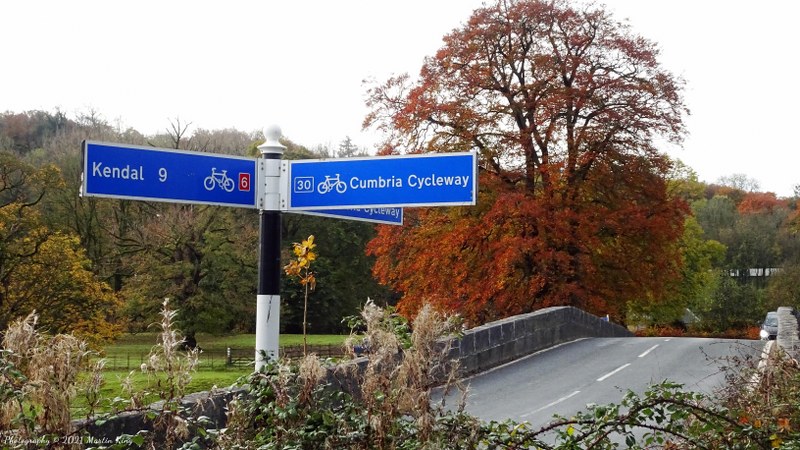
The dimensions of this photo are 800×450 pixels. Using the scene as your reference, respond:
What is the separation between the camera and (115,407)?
5.16 metres

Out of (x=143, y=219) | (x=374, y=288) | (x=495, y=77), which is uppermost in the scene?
(x=495, y=77)

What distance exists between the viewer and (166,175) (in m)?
5.91

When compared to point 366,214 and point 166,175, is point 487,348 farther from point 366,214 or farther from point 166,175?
point 166,175

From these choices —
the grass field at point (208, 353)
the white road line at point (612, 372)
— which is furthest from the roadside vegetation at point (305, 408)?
the grass field at point (208, 353)

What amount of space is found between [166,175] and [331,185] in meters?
1.00

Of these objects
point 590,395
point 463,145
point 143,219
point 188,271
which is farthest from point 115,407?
point 143,219

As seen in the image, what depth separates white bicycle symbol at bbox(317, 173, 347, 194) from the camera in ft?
20.4

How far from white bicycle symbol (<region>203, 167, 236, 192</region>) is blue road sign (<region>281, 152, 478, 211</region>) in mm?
344

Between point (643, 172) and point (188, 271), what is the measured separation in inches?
939

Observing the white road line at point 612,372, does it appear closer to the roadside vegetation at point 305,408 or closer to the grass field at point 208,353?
the roadside vegetation at point 305,408

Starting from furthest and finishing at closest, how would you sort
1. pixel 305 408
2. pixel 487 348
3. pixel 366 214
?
pixel 487 348
pixel 366 214
pixel 305 408

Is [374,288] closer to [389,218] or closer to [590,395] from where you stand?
[590,395]

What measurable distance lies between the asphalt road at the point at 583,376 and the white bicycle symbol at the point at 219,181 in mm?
4153

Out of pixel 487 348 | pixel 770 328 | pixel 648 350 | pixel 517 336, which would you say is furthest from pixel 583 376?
pixel 770 328
